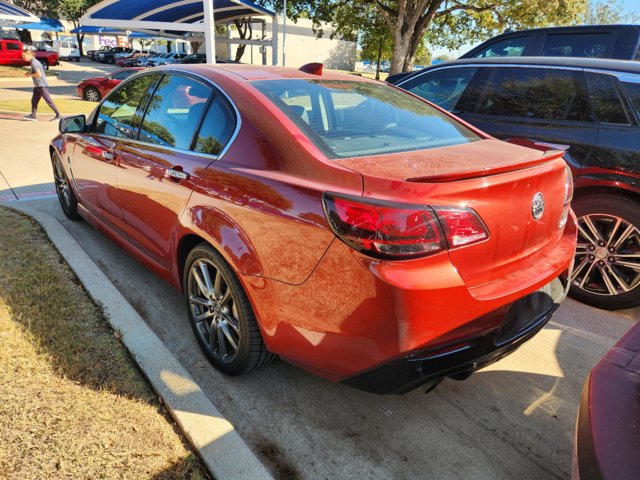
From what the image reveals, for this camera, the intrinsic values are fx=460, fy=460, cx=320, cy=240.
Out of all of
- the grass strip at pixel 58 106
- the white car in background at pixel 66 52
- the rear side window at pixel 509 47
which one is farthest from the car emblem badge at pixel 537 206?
the white car in background at pixel 66 52

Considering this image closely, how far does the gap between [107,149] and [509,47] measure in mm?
4869

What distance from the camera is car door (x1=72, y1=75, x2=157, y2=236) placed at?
11.5 ft

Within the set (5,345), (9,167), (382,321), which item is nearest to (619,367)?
(382,321)

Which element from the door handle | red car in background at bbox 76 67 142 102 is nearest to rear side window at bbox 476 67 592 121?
the door handle

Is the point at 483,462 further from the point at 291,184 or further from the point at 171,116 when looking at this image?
the point at 171,116

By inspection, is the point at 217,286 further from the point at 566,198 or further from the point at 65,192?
the point at 65,192

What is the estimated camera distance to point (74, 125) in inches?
165

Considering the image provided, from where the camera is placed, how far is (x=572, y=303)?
368cm

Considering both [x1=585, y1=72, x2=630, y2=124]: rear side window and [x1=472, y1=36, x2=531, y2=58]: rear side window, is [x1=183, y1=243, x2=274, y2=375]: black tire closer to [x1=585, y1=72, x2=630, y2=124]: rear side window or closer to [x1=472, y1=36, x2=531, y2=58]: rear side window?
[x1=585, y1=72, x2=630, y2=124]: rear side window

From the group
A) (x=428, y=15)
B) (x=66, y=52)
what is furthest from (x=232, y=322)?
(x=66, y=52)

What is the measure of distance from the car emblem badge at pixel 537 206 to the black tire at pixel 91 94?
17.3 m

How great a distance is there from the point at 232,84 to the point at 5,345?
2.02 metres

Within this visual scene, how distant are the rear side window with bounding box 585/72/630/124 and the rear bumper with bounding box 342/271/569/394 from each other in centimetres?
189

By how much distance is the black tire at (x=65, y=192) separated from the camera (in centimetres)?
468
